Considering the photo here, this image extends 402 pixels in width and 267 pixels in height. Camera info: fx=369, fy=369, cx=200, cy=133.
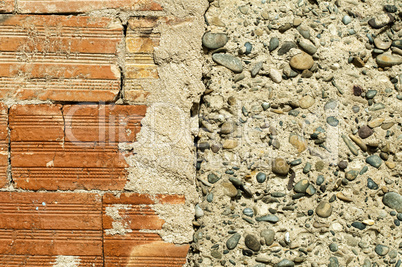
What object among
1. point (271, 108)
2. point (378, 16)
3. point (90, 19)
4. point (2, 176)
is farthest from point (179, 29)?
point (2, 176)

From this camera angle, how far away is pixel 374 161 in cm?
128

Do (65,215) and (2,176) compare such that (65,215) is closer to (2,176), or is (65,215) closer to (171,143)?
(2,176)

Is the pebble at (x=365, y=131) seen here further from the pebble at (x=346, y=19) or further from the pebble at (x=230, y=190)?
the pebble at (x=230, y=190)

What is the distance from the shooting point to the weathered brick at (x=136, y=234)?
4.21ft

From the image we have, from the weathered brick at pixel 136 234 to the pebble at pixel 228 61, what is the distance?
19.1 inches

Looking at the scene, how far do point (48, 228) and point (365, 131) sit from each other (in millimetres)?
1164

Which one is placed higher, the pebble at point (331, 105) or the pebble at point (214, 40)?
the pebble at point (214, 40)

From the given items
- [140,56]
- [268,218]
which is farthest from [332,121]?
[140,56]

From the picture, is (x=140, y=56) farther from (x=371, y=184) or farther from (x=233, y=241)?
(x=371, y=184)

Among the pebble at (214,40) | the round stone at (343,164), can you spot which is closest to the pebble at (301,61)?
the pebble at (214,40)

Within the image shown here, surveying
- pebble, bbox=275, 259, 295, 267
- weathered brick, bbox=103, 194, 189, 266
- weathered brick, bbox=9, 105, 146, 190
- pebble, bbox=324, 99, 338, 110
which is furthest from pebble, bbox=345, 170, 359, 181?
weathered brick, bbox=9, 105, 146, 190

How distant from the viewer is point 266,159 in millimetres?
1284

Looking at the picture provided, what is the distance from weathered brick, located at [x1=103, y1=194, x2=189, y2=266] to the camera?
1284 millimetres

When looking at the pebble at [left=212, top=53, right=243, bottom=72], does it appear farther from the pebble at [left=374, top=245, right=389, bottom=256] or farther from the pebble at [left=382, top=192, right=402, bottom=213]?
the pebble at [left=374, top=245, right=389, bottom=256]
